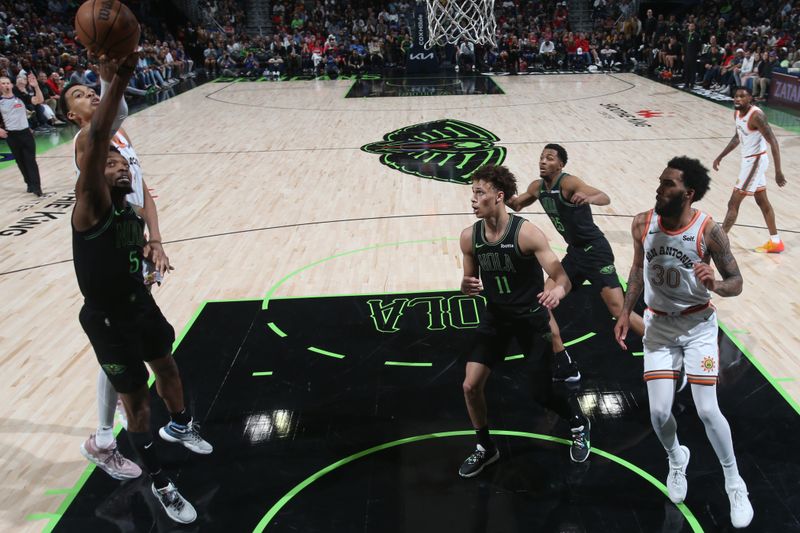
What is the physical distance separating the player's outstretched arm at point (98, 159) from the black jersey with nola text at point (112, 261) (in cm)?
9

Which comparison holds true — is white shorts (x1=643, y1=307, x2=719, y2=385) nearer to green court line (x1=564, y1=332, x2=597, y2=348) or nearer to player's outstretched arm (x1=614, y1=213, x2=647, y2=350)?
player's outstretched arm (x1=614, y1=213, x2=647, y2=350)

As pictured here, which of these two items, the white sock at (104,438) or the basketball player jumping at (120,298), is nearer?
the basketball player jumping at (120,298)

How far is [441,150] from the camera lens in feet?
41.7

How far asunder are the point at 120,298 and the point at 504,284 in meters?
2.04

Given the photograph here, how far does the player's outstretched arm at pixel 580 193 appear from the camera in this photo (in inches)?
199

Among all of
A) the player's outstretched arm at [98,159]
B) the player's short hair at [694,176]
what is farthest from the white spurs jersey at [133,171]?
the player's short hair at [694,176]

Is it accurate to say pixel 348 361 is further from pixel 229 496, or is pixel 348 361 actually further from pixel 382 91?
pixel 382 91

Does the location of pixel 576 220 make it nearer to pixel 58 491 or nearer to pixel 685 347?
pixel 685 347

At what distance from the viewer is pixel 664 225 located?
3656 mm

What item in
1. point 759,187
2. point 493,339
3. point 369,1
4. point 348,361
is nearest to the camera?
point 493,339

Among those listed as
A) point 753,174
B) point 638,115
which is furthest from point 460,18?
point 753,174

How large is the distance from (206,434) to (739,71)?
17.5 metres

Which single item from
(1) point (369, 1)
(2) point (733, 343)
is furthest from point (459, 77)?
(2) point (733, 343)

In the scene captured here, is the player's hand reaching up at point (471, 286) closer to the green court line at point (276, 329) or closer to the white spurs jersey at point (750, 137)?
the green court line at point (276, 329)
